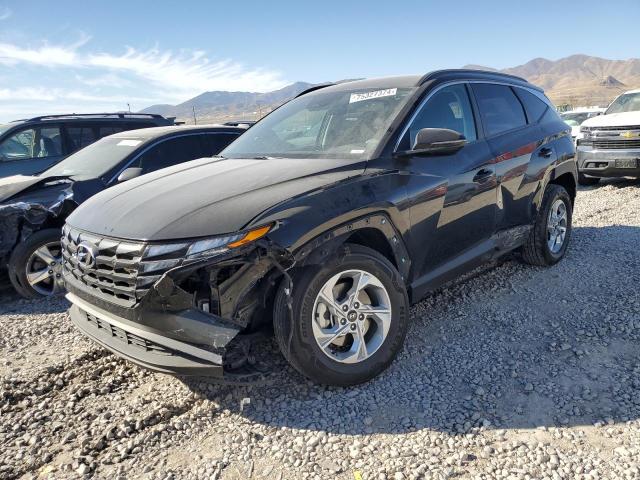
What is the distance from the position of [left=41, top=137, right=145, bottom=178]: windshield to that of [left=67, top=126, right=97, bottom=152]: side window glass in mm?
1505

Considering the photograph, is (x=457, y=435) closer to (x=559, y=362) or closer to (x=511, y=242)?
(x=559, y=362)

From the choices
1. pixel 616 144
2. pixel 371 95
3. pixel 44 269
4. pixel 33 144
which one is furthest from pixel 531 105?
pixel 33 144

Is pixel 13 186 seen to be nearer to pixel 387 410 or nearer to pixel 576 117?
pixel 387 410

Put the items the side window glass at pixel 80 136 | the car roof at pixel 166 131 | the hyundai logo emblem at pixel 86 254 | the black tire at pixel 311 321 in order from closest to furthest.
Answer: the black tire at pixel 311 321 < the hyundai logo emblem at pixel 86 254 < the car roof at pixel 166 131 < the side window glass at pixel 80 136

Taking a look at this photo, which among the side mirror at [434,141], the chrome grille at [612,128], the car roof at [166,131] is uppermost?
the car roof at [166,131]

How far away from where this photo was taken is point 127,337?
2.61 metres

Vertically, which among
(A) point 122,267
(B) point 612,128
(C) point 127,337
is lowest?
(C) point 127,337

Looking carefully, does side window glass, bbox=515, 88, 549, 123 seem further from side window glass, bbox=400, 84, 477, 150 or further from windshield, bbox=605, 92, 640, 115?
windshield, bbox=605, 92, 640, 115

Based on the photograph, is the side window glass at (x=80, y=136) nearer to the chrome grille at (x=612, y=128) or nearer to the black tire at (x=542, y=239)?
the black tire at (x=542, y=239)

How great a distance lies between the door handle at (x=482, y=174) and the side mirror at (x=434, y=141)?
0.53 meters

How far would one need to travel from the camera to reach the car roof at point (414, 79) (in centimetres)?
362

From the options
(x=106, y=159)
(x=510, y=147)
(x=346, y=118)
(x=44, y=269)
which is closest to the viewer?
(x=346, y=118)

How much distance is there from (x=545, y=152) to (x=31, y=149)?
6989 mm

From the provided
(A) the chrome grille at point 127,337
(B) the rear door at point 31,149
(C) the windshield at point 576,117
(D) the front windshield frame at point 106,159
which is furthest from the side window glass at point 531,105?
(C) the windshield at point 576,117
